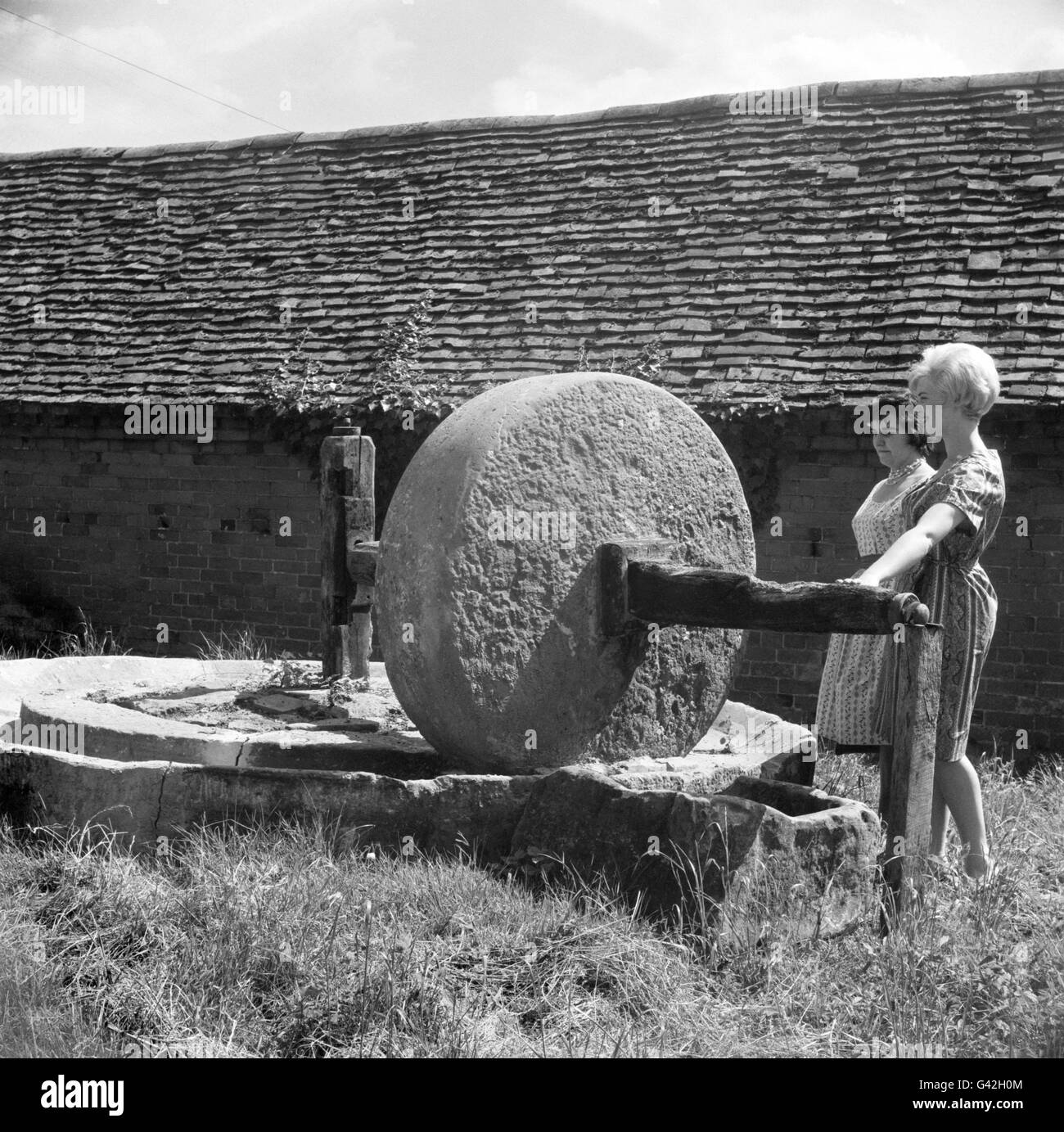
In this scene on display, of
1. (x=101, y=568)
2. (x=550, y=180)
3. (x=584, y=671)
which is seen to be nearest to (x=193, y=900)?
(x=584, y=671)

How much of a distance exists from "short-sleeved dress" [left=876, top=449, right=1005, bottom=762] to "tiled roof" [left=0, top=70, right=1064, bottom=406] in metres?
3.84

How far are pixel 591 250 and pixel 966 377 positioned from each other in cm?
611

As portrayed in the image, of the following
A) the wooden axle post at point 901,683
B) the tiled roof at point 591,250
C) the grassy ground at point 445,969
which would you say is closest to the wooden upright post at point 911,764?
the wooden axle post at point 901,683

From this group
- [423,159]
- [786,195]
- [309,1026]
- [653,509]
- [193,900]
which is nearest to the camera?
[309,1026]

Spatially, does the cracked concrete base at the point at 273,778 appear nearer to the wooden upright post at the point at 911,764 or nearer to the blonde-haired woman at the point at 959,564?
the wooden upright post at the point at 911,764

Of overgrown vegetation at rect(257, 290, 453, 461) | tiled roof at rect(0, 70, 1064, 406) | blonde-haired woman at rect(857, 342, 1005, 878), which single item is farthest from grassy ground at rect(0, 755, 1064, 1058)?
overgrown vegetation at rect(257, 290, 453, 461)

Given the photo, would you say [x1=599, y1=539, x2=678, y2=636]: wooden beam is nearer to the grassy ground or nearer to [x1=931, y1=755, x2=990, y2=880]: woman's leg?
the grassy ground

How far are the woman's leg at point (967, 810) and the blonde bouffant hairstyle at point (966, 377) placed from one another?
1.11 metres

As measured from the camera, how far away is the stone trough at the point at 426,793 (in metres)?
3.68

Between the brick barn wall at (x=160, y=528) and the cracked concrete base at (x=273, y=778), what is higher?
the brick barn wall at (x=160, y=528)

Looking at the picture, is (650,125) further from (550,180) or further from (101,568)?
(101,568)

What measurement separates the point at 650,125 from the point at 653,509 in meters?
7.01

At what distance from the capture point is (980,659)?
165 inches

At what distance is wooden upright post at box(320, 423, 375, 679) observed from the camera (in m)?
5.79
